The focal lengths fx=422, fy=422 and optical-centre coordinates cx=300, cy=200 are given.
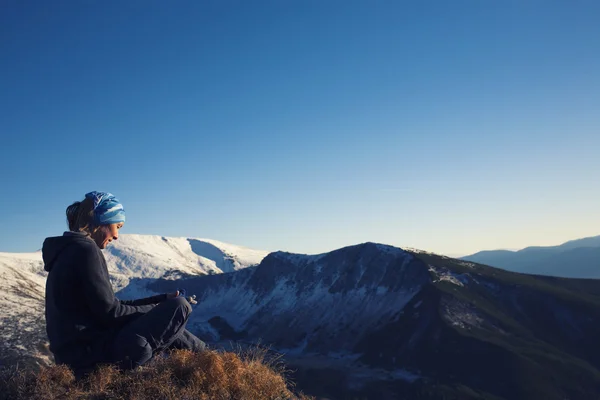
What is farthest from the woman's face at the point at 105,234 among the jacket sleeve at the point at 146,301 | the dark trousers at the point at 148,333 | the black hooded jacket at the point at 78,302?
the dark trousers at the point at 148,333

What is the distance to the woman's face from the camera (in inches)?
348

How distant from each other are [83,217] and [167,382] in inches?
148

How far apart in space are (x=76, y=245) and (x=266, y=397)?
494 centimetres

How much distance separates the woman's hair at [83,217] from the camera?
8641mm

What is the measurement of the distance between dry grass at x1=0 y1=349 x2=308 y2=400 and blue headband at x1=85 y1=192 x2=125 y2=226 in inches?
116

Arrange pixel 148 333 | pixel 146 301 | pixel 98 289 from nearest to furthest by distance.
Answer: pixel 98 289, pixel 148 333, pixel 146 301

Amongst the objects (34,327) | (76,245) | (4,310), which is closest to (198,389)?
(76,245)

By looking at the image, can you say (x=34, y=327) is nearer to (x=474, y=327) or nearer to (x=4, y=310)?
(x=4, y=310)

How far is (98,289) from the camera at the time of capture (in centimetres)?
800

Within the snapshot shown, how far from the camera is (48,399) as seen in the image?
793cm

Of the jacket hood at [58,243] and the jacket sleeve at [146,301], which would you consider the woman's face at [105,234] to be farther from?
the jacket sleeve at [146,301]

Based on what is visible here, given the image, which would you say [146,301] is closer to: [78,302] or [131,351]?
[131,351]

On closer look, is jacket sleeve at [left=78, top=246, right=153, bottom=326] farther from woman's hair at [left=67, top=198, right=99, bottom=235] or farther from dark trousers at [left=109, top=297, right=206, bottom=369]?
woman's hair at [left=67, top=198, right=99, bottom=235]

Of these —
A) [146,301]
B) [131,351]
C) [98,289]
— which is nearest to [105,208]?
[98,289]
